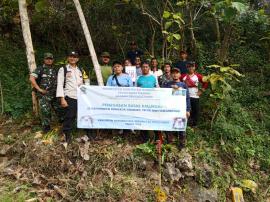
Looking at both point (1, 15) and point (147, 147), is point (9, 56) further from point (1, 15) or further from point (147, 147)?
point (147, 147)

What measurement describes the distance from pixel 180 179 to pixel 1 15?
340 inches

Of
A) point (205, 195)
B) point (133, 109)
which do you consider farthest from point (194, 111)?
point (205, 195)

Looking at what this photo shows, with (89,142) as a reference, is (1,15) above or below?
above

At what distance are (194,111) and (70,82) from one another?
318 cm

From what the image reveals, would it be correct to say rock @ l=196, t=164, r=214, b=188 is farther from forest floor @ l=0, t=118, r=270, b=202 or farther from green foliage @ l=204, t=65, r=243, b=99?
green foliage @ l=204, t=65, r=243, b=99

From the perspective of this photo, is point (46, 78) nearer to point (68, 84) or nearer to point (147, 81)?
point (68, 84)

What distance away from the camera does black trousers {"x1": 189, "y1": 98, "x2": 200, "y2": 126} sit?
8829 millimetres

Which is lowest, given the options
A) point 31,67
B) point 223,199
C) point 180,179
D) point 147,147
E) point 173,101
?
point 223,199

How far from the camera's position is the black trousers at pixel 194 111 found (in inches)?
348

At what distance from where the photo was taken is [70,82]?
766 centimetres

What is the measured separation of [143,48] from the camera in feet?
44.4

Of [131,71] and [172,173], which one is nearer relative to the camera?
[172,173]

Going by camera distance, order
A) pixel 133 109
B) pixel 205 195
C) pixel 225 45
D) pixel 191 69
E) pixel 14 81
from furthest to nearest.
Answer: pixel 225 45 → pixel 14 81 → pixel 191 69 → pixel 133 109 → pixel 205 195

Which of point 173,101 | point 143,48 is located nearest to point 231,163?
point 173,101
